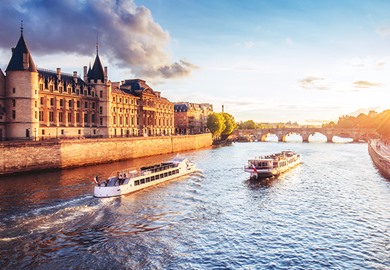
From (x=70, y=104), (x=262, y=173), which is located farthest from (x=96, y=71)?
(x=262, y=173)

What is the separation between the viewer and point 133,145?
8019cm

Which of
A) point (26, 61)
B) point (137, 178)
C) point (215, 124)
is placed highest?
point (26, 61)

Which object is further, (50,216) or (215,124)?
(215,124)

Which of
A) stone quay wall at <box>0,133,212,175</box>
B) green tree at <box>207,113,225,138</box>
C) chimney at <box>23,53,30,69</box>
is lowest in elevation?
stone quay wall at <box>0,133,212,175</box>

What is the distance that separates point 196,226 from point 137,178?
52.4 feet

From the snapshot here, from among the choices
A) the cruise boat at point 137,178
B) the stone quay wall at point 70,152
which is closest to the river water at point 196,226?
the cruise boat at point 137,178

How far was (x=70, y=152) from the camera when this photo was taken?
61.1 m

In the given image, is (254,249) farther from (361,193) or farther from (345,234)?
(361,193)

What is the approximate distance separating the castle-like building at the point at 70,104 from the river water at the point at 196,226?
17.6 metres

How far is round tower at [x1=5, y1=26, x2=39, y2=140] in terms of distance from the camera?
196ft

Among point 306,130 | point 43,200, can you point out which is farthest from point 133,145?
point 306,130

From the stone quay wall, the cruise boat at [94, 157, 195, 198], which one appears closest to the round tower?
the stone quay wall

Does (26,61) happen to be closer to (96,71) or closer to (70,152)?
(70,152)

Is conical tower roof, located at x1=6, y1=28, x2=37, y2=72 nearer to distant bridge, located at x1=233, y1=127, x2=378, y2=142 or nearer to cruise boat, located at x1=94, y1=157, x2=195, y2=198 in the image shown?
cruise boat, located at x1=94, y1=157, x2=195, y2=198
